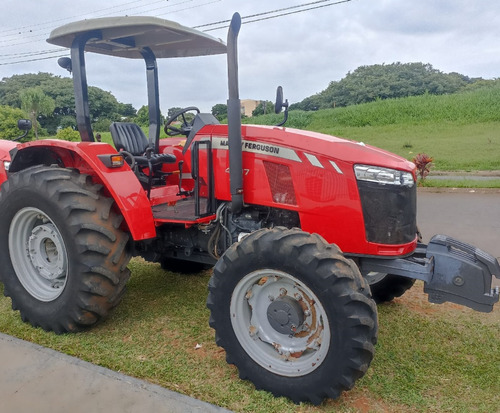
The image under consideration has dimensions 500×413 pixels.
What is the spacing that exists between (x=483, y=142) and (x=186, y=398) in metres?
16.5

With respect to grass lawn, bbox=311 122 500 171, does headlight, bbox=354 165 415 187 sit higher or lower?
higher

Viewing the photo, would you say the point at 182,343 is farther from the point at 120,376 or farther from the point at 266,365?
the point at 266,365

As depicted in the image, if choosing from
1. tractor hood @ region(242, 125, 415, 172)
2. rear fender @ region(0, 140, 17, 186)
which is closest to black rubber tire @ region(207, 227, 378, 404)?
tractor hood @ region(242, 125, 415, 172)

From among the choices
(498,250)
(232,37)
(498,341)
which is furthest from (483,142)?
(232,37)

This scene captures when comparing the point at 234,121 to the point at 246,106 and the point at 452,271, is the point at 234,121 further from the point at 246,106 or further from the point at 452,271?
the point at 452,271

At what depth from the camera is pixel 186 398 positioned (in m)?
2.59

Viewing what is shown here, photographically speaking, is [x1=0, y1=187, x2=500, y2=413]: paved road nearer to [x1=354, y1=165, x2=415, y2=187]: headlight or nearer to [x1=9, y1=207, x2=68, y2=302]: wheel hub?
[x1=9, y1=207, x2=68, y2=302]: wheel hub

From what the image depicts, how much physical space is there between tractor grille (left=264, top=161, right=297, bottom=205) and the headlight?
1.49 ft

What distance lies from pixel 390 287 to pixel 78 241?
2.54 meters

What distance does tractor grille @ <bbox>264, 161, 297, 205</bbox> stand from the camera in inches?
119

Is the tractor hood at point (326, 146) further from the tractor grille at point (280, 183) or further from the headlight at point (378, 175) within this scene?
the tractor grille at point (280, 183)

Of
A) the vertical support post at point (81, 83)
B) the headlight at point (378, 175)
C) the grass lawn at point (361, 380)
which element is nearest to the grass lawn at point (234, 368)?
the grass lawn at point (361, 380)

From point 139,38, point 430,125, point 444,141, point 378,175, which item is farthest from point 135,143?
point 430,125

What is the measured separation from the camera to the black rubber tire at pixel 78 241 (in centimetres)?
318
